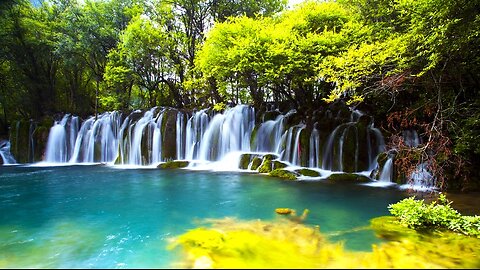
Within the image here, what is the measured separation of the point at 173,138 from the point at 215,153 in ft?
10.3

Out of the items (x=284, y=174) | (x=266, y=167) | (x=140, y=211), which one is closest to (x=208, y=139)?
(x=266, y=167)

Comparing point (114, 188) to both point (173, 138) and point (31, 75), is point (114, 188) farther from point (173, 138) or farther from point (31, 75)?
point (31, 75)

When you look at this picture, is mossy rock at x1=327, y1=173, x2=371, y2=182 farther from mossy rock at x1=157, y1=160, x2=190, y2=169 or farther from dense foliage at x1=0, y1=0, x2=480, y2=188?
mossy rock at x1=157, y1=160, x2=190, y2=169

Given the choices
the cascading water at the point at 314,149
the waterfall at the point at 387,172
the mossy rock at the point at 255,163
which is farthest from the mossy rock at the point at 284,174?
the waterfall at the point at 387,172

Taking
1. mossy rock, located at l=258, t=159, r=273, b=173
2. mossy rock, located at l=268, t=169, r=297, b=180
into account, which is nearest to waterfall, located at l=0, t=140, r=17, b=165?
mossy rock, located at l=258, t=159, r=273, b=173

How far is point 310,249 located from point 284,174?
8.46m

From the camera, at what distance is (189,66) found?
2575cm

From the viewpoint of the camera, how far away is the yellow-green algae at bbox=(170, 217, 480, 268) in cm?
464

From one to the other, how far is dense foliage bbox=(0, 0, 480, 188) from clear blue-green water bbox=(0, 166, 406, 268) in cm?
265

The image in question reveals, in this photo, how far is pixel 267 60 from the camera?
1465 cm

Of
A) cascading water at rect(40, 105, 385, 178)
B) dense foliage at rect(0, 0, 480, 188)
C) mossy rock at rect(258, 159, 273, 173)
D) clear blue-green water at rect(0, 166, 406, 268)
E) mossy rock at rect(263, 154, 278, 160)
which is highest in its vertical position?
dense foliage at rect(0, 0, 480, 188)

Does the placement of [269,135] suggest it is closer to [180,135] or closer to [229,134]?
[229,134]

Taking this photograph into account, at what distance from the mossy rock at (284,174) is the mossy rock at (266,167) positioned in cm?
75

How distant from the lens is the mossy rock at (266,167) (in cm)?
1501
